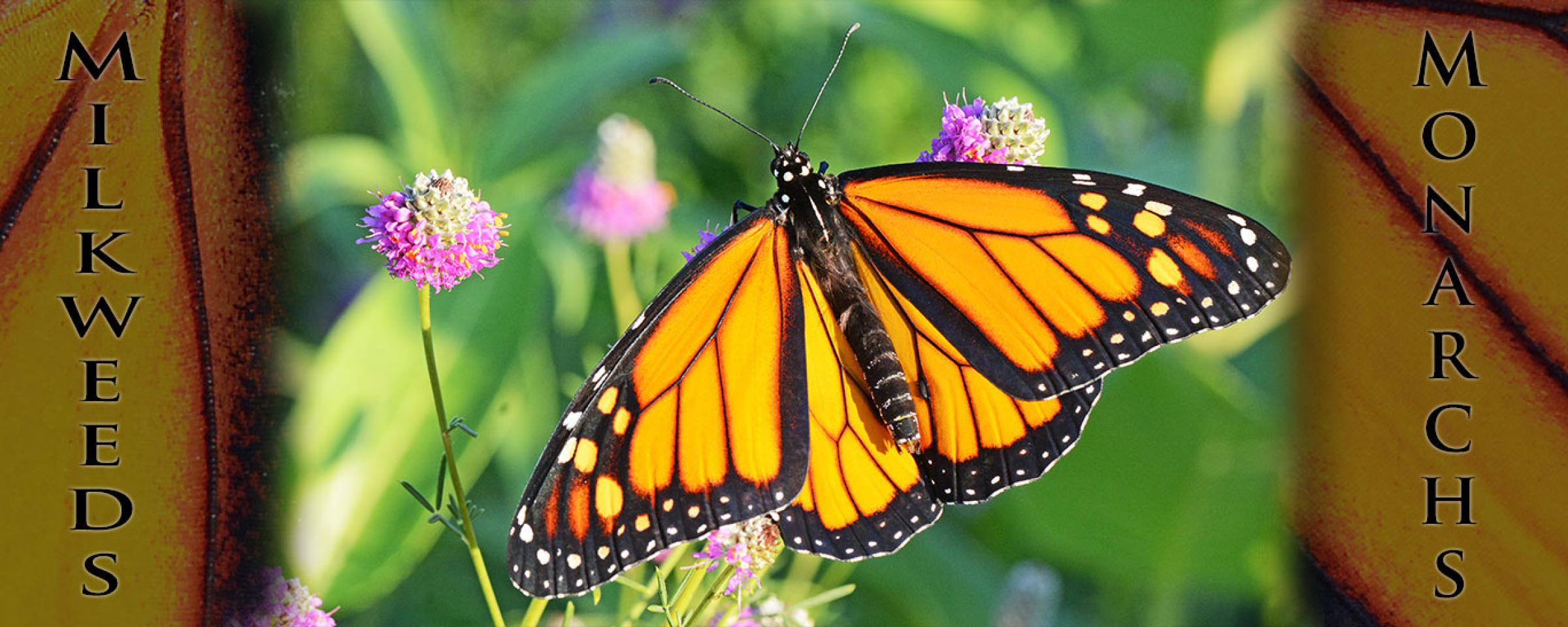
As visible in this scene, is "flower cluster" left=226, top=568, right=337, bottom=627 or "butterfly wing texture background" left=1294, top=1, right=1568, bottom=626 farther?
"flower cluster" left=226, top=568, right=337, bottom=627

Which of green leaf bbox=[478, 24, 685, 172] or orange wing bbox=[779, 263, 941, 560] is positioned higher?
green leaf bbox=[478, 24, 685, 172]

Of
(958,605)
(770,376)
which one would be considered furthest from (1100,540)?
(770,376)

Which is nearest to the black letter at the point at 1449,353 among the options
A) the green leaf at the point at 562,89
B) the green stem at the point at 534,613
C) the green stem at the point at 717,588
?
the green stem at the point at 717,588

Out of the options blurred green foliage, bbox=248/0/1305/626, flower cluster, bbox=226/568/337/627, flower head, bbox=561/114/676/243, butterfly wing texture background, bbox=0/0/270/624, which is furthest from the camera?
flower head, bbox=561/114/676/243

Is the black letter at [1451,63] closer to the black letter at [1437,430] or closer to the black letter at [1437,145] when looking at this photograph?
the black letter at [1437,145]

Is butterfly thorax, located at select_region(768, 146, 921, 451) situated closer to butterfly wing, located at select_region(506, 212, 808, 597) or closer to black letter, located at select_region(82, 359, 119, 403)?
butterfly wing, located at select_region(506, 212, 808, 597)

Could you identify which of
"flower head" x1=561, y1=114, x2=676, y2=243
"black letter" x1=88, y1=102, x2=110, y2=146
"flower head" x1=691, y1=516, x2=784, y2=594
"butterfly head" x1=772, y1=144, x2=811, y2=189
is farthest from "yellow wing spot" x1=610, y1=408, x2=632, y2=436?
"flower head" x1=561, y1=114, x2=676, y2=243

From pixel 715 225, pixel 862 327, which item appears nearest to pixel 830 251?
pixel 862 327

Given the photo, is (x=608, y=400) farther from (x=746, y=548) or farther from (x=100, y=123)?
(x=100, y=123)
